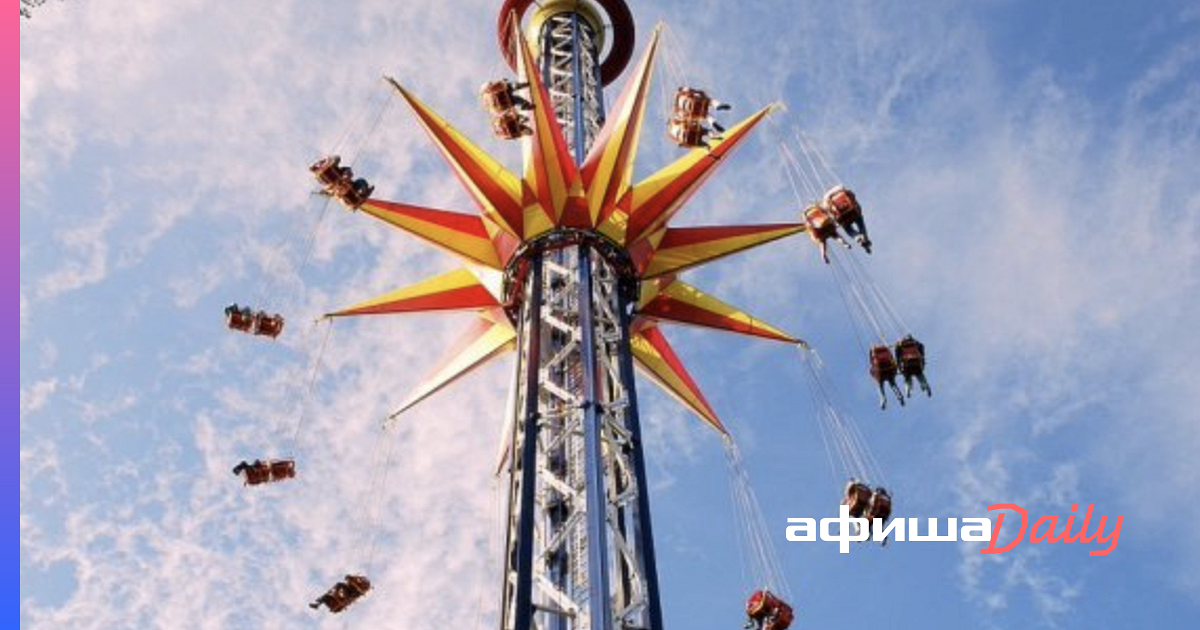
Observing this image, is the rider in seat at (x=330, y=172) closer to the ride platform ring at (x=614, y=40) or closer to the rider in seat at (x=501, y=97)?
the rider in seat at (x=501, y=97)

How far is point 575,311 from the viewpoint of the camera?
1858cm

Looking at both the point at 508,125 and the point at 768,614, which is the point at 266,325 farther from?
the point at 768,614

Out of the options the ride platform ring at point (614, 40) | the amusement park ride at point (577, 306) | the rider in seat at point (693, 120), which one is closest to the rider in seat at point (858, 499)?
the amusement park ride at point (577, 306)

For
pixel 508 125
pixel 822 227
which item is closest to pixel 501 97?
pixel 508 125

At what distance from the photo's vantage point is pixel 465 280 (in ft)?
67.5

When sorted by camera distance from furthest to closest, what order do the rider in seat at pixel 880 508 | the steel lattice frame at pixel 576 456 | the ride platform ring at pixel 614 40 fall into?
the ride platform ring at pixel 614 40
the rider in seat at pixel 880 508
the steel lattice frame at pixel 576 456

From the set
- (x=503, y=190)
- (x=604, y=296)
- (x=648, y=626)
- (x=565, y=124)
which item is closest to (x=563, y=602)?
(x=648, y=626)

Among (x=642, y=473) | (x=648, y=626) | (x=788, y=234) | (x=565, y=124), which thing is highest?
(x=565, y=124)

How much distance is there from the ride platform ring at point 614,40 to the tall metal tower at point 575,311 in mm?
4550

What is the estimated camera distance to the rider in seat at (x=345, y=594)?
20156 millimetres

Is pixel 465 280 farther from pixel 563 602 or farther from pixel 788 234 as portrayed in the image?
pixel 563 602

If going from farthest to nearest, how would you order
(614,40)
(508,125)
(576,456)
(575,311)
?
(614,40)
(508,125)
(575,311)
(576,456)

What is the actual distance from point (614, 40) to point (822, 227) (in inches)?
387

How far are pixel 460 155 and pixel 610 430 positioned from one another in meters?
4.99
